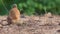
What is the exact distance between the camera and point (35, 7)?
32.8 ft

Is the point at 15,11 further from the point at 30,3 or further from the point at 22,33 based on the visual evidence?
the point at 30,3

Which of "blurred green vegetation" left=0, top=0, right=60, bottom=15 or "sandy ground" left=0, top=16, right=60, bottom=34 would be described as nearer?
"sandy ground" left=0, top=16, right=60, bottom=34

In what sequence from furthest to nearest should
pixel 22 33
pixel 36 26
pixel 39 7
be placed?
pixel 39 7 → pixel 36 26 → pixel 22 33

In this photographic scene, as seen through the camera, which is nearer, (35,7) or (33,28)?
(33,28)

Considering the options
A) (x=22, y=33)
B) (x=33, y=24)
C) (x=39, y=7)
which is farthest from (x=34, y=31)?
(x=39, y=7)

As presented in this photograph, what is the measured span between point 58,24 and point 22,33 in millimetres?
1312

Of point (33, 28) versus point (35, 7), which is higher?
point (35, 7)

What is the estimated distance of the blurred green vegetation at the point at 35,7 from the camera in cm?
993

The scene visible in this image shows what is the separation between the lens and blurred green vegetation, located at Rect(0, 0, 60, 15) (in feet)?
32.6

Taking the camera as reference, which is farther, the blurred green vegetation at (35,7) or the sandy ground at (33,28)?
the blurred green vegetation at (35,7)

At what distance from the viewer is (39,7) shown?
9.99 meters

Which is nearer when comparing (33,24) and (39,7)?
(33,24)

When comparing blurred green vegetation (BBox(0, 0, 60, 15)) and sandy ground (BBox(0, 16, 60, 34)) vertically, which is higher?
blurred green vegetation (BBox(0, 0, 60, 15))

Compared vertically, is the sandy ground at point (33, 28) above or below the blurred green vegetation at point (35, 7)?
below
